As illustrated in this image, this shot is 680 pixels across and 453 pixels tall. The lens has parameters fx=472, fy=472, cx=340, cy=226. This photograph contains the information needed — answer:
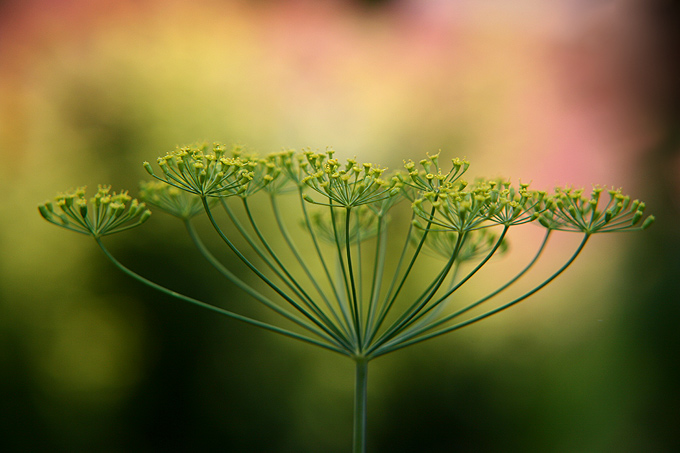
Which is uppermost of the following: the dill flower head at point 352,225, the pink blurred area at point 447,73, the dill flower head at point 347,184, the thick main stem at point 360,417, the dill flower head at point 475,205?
the pink blurred area at point 447,73

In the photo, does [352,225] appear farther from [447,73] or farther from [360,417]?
[447,73]

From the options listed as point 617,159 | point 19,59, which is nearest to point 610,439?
point 617,159

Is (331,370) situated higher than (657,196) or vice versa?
(657,196)

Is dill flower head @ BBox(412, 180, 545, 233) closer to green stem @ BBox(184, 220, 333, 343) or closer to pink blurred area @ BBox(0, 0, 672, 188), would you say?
green stem @ BBox(184, 220, 333, 343)

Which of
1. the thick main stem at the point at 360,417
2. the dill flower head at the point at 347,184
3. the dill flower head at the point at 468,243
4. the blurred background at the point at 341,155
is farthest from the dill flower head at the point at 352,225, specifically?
the blurred background at the point at 341,155

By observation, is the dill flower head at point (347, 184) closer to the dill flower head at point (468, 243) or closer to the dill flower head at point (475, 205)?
the dill flower head at point (475, 205)

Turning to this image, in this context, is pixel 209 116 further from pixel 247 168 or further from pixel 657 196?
pixel 657 196
